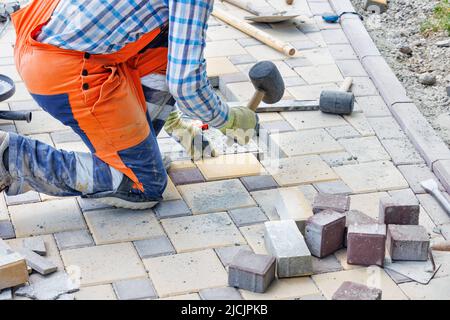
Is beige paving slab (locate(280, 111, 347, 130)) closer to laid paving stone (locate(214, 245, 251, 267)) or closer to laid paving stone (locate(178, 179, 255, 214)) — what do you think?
laid paving stone (locate(178, 179, 255, 214))

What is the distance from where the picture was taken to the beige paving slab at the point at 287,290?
3.68m

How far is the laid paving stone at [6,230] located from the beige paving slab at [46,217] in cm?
2

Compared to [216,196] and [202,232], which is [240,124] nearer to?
[216,196]

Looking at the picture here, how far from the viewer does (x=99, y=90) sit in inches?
156

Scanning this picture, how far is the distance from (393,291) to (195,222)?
1.05 m

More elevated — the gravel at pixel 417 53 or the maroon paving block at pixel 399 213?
the maroon paving block at pixel 399 213

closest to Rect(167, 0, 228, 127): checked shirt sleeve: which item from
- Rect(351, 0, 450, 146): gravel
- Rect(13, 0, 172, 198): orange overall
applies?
Rect(13, 0, 172, 198): orange overall

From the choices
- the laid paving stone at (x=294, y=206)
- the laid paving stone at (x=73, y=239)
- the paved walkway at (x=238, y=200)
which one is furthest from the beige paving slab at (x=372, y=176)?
the laid paving stone at (x=73, y=239)

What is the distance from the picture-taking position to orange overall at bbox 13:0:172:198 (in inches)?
156

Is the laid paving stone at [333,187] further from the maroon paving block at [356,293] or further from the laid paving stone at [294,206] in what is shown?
the maroon paving block at [356,293]

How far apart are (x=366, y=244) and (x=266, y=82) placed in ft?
3.68

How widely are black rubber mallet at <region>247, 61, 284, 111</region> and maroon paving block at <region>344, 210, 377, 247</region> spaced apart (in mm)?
846

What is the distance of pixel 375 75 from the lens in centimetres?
570

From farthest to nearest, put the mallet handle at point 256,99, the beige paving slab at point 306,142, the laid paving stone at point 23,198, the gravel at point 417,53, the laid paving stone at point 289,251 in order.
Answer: the gravel at point 417,53, the beige paving slab at point 306,142, the mallet handle at point 256,99, the laid paving stone at point 23,198, the laid paving stone at point 289,251
